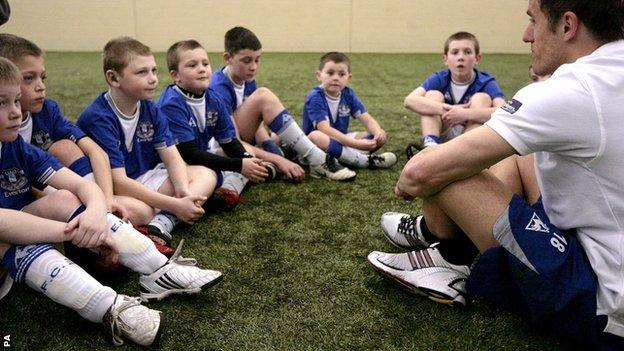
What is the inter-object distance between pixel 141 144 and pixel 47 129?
44 centimetres

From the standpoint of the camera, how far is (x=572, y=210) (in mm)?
1264

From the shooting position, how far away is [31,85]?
5.98ft

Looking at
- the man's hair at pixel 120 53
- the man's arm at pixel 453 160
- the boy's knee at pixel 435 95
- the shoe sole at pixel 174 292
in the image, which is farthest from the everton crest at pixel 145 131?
the boy's knee at pixel 435 95

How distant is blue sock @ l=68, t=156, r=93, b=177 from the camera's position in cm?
195

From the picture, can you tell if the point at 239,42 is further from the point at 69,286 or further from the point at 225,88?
the point at 69,286

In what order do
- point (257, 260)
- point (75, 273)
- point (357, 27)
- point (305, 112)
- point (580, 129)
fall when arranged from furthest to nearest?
point (357, 27)
point (305, 112)
point (257, 260)
point (75, 273)
point (580, 129)

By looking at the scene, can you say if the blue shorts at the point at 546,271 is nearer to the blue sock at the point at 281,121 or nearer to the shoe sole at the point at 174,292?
the shoe sole at the point at 174,292

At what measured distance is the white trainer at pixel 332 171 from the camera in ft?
9.34

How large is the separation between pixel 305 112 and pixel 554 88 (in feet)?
7.64

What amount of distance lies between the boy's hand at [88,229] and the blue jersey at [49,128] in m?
0.59

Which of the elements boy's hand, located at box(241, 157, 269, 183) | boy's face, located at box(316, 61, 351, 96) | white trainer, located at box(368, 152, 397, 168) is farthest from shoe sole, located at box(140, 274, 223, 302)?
boy's face, located at box(316, 61, 351, 96)

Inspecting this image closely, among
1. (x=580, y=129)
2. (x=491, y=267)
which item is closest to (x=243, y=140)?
(x=491, y=267)

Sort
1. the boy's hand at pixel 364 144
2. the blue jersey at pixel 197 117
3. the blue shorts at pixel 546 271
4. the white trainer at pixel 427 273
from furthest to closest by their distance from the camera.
Answer: the boy's hand at pixel 364 144, the blue jersey at pixel 197 117, the white trainer at pixel 427 273, the blue shorts at pixel 546 271

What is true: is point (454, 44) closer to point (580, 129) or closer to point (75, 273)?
point (580, 129)
